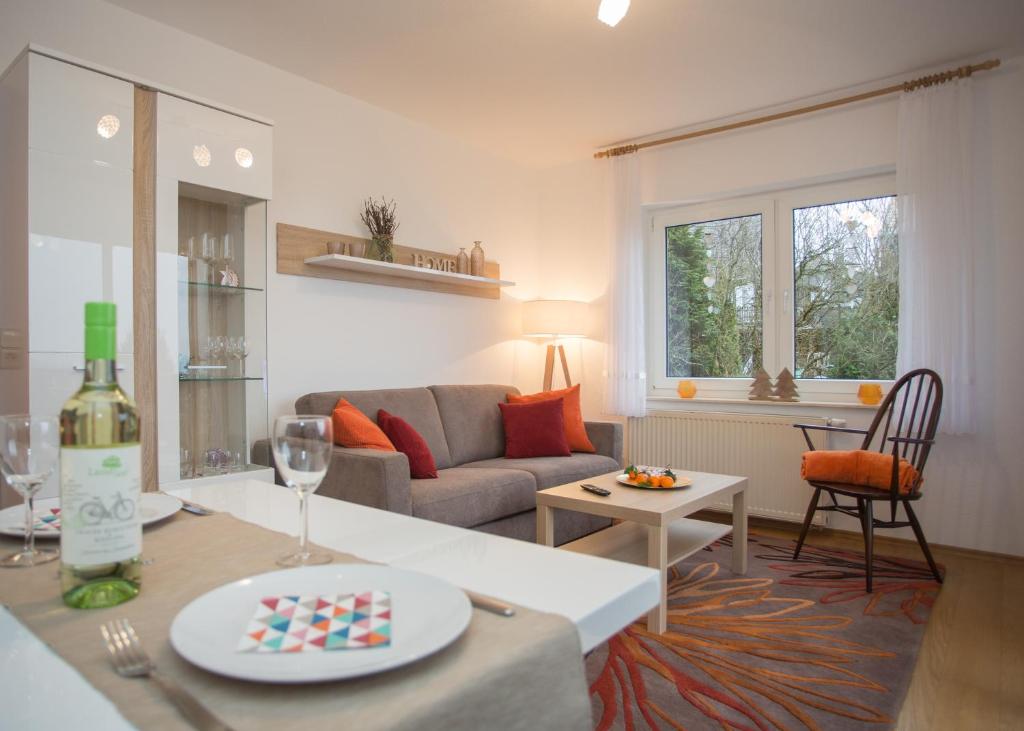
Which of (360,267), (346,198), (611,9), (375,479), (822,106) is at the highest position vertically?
(822,106)

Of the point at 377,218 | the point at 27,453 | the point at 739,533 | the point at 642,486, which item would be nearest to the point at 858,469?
the point at 739,533

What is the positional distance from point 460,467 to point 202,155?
196 cm

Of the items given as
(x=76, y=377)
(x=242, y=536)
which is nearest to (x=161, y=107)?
(x=76, y=377)

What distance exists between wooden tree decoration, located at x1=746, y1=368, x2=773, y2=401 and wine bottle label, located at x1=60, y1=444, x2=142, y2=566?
4216 mm

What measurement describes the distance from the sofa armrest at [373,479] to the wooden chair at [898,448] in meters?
1.96

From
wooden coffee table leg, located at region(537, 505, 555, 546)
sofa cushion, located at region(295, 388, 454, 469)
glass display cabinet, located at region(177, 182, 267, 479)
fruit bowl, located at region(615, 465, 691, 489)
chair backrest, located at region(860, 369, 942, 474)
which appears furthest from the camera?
sofa cushion, located at region(295, 388, 454, 469)

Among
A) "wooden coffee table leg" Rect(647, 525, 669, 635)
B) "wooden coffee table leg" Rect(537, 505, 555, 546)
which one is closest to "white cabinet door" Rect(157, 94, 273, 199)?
"wooden coffee table leg" Rect(537, 505, 555, 546)

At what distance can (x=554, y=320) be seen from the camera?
186 inches

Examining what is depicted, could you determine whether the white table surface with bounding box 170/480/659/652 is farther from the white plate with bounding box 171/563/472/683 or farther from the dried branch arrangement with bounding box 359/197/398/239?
the dried branch arrangement with bounding box 359/197/398/239

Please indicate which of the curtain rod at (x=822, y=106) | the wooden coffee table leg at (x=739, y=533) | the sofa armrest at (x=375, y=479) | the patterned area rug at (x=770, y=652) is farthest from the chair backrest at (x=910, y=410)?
the sofa armrest at (x=375, y=479)

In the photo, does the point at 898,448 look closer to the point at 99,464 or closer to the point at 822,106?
the point at 822,106

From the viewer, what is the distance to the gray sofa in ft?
9.14

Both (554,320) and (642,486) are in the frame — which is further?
(554,320)

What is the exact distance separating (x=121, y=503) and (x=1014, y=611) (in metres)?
3.37
